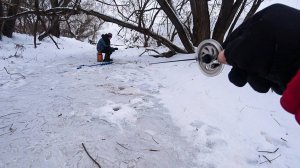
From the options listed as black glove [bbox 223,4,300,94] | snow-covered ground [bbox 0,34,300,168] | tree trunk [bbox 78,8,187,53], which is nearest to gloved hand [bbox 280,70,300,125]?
black glove [bbox 223,4,300,94]

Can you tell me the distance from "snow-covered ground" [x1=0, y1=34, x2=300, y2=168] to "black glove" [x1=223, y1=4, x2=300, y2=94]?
1.63 metres

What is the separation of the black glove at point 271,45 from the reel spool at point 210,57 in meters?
0.29

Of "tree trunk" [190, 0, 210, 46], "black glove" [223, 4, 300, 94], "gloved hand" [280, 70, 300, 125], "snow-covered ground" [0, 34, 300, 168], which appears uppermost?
"tree trunk" [190, 0, 210, 46]

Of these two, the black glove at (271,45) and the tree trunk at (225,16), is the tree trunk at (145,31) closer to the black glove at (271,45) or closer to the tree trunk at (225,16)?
the tree trunk at (225,16)

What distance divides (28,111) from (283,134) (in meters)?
2.95

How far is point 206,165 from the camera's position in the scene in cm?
249

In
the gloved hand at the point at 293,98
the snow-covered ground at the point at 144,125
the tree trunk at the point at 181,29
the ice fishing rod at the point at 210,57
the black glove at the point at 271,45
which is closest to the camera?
the gloved hand at the point at 293,98

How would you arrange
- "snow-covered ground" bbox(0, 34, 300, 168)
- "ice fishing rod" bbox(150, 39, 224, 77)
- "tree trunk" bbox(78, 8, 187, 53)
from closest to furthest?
"ice fishing rod" bbox(150, 39, 224, 77), "snow-covered ground" bbox(0, 34, 300, 168), "tree trunk" bbox(78, 8, 187, 53)

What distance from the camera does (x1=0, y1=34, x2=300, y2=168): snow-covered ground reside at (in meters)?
2.54

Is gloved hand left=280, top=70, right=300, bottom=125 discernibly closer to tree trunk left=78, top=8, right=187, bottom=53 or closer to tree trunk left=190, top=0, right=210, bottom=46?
tree trunk left=190, top=0, right=210, bottom=46

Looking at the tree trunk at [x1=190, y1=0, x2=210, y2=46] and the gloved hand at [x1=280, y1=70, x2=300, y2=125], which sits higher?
the tree trunk at [x1=190, y1=0, x2=210, y2=46]

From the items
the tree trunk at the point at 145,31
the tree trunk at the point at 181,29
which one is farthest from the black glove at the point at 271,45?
the tree trunk at the point at 145,31

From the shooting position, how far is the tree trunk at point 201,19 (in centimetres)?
719

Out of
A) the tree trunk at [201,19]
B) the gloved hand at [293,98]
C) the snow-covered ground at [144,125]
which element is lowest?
the snow-covered ground at [144,125]
